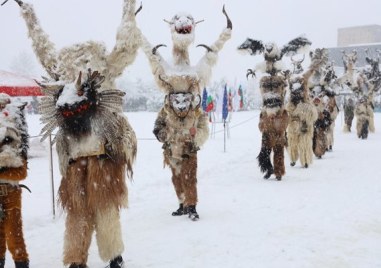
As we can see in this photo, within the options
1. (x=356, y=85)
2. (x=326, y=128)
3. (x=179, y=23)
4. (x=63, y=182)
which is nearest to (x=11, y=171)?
(x=63, y=182)

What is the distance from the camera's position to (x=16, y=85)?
7617mm

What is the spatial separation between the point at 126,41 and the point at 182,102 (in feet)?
6.17

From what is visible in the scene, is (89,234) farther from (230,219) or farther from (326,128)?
(326,128)

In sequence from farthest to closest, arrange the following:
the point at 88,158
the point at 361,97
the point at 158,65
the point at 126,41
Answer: the point at 361,97 < the point at 158,65 < the point at 126,41 < the point at 88,158

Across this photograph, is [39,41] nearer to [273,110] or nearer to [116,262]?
[116,262]

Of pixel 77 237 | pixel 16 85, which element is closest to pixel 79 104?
pixel 77 237

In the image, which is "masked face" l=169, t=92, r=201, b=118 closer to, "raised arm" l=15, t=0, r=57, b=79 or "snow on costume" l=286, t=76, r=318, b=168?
"raised arm" l=15, t=0, r=57, b=79

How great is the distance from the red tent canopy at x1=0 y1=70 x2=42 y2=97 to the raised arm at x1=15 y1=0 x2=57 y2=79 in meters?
3.32

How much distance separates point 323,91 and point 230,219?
779 cm

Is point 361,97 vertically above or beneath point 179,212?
above

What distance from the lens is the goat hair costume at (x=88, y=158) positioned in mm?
3744

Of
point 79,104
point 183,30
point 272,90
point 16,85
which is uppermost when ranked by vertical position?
point 183,30

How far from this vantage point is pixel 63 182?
3.93 metres

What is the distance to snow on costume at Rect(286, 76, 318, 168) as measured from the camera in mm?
9680
